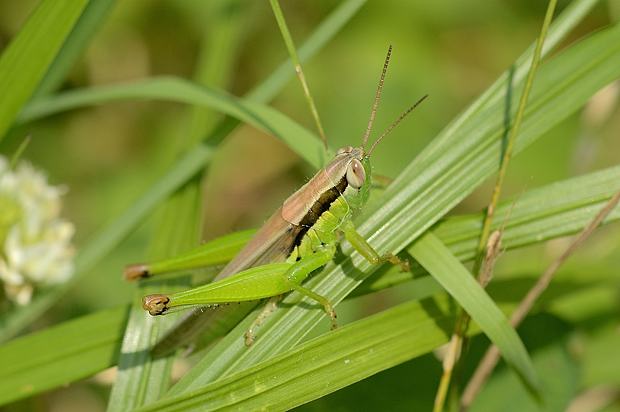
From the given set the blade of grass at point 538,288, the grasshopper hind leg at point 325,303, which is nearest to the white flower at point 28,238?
the grasshopper hind leg at point 325,303

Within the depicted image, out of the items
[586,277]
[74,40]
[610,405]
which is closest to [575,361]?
[586,277]

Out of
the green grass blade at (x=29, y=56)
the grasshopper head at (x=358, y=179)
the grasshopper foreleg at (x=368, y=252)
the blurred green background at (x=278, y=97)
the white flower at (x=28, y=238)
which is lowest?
the grasshopper foreleg at (x=368, y=252)

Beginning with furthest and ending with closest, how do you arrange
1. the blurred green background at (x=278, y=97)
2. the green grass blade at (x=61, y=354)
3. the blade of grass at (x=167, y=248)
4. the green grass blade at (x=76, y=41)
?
the blurred green background at (x=278, y=97)
the green grass blade at (x=76, y=41)
the green grass blade at (x=61, y=354)
the blade of grass at (x=167, y=248)

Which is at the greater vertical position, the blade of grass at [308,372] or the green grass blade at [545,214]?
the green grass blade at [545,214]

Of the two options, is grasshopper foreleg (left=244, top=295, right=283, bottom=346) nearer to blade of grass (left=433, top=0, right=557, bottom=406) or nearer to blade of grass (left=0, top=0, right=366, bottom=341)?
blade of grass (left=433, top=0, right=557, bottom=406)

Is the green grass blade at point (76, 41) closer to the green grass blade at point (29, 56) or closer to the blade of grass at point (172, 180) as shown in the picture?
the green grass blade at point (29, 56)

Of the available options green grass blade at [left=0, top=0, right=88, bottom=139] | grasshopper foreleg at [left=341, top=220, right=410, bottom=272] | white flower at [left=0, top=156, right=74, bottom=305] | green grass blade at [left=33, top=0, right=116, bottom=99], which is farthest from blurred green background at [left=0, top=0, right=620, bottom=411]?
grasshopper foreleg at [left=341, top=220, right=410, bottom=272]
